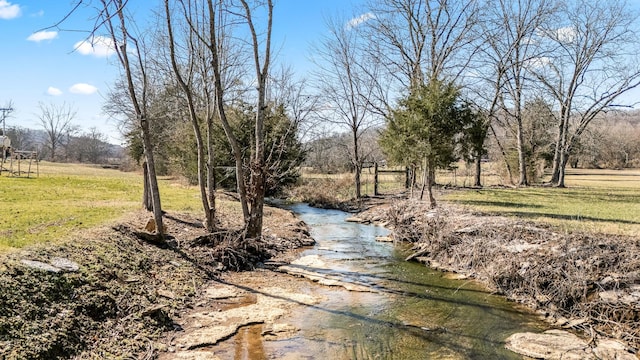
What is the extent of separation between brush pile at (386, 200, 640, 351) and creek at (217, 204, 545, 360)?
1.53ft

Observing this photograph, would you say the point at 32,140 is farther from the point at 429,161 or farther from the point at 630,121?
the point at 630,121

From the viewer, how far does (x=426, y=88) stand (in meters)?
15.6

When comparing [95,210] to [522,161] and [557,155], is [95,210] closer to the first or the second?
[522,161]

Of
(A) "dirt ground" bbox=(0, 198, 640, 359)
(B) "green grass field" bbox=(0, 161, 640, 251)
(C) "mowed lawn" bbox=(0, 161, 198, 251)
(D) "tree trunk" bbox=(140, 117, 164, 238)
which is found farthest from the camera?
(D) "tree trunk" bbox=(140, 117, 164, 238)

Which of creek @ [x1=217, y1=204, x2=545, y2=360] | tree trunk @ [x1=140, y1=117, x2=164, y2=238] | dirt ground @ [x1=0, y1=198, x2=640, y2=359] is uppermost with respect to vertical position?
tree trunk @ [x1=140, y1=117, x2=164, y2=238]

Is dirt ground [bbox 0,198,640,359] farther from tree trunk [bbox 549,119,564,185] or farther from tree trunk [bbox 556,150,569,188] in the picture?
tree trunk [bbox 549,119,564,185]

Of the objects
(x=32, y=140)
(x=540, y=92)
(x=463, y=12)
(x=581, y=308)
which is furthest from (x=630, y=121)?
(x=32, y=140)

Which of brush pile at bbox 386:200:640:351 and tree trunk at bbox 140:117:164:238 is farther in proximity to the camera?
tree trunk at bbox 140:117:164:238

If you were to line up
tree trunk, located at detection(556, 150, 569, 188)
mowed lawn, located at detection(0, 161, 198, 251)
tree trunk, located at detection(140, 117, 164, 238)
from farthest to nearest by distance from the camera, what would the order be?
tree trunk, located at detection(556, 150, 569, 188), tree trunk, located at detection(140, 117, 164, 238), mowed lawn, located at detection(0, 161, 198, 251)

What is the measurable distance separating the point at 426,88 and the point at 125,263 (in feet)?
38.5

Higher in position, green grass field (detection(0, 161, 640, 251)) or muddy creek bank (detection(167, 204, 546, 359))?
green grass field (detection(0, 161, 640, 251))

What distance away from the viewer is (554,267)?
813 centimetres

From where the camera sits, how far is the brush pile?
701cm

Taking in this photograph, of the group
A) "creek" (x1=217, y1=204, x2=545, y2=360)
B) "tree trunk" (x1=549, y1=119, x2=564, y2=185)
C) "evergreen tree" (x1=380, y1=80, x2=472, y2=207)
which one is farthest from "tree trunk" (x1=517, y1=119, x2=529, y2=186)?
"creek" (x1=217, y1=204, x2=545, y2=360)
